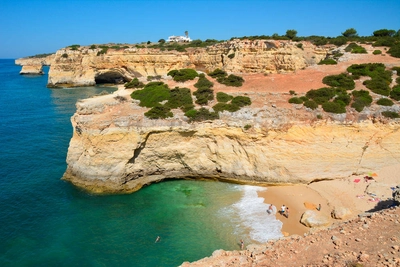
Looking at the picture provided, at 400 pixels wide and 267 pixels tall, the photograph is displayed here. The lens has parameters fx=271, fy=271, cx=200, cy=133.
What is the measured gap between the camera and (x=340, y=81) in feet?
78.6

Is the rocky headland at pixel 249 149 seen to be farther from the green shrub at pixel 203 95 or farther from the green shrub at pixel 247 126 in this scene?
the green shrub at pixel 203 95

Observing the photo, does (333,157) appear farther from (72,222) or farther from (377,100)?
(72,222)

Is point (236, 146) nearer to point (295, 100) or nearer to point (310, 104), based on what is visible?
point (295, 100)

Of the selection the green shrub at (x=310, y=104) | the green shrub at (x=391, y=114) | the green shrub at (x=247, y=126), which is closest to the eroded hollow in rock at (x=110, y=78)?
the green shrub at (x=247, y=126)

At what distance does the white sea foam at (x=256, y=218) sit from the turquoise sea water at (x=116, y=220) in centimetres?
6

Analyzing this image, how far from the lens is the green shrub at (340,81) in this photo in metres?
23.5

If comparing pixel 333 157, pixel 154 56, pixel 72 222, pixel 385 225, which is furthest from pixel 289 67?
pixel 154 56

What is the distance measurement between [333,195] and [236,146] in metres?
7.45

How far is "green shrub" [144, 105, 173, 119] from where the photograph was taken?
66.6 feet

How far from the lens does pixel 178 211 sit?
57.9 feet

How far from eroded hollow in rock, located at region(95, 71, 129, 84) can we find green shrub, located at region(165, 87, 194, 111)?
145 ft

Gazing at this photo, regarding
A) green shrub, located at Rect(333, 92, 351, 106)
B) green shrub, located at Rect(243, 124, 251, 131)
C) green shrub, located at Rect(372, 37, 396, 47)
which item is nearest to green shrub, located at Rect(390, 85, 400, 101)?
green shrub, located at Rect(333, 92, 351, 106)

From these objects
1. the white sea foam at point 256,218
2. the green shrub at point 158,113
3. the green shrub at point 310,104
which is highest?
the green shrub at point 310,104

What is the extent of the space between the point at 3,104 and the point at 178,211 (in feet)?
144
